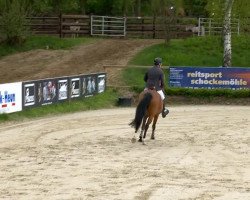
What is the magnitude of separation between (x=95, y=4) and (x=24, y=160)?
5336 centimetres

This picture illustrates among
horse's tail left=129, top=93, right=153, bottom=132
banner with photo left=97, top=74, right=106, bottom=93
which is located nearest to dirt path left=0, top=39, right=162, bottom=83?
banner with photo left=97, top=74, right=106, bottom=93

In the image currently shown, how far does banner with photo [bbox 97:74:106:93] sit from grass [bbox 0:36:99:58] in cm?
1258

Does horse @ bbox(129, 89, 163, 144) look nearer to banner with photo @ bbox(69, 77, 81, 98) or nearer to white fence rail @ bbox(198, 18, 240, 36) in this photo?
banner with photo @ bbox(69, 77, 81, 98)

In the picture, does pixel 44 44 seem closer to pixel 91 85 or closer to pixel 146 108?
pixel 91 85

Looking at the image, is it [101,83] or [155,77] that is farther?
[101,83]

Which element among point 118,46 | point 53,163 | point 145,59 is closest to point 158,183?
point 53,163

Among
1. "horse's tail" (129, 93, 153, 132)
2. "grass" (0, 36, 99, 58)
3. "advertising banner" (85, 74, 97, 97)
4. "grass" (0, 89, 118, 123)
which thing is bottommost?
"grass" (0, 89, 118, 123)

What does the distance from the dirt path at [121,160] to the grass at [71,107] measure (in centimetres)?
73

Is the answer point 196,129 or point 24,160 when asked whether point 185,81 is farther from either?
point 24,160

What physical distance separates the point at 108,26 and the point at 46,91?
23.2m

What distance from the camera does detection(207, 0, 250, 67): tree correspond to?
39463 millimetres

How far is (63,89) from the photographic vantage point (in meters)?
29.6

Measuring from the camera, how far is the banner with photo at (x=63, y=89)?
29.2 metres

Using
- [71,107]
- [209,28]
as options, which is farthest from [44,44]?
[71,107]
